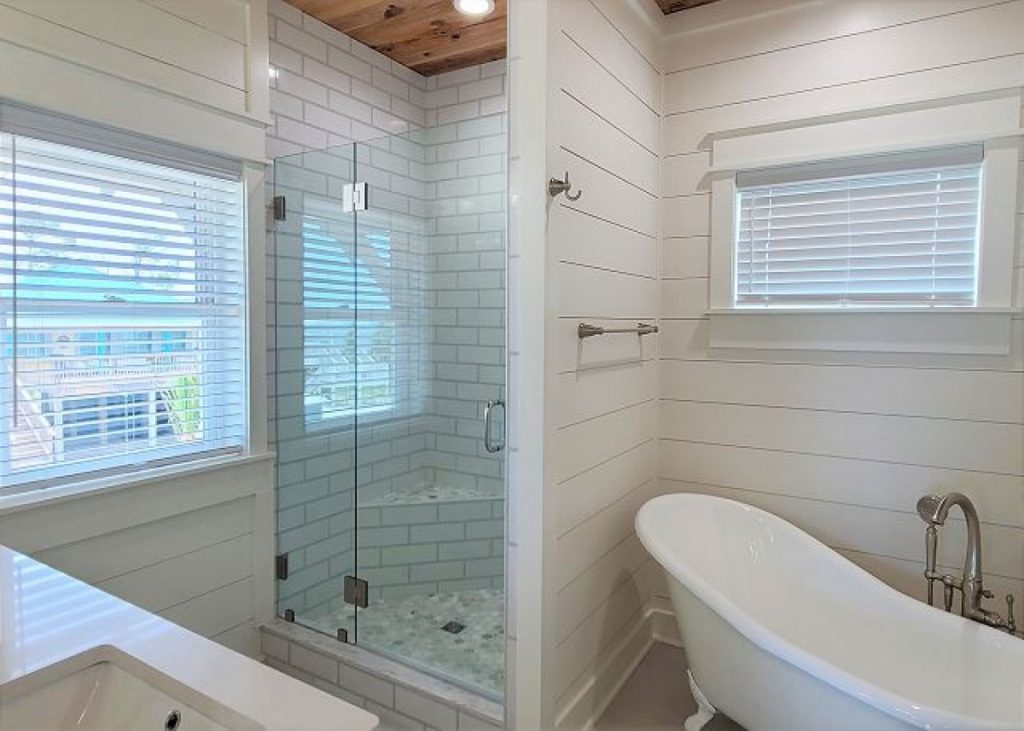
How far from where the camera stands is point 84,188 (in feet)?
6.48

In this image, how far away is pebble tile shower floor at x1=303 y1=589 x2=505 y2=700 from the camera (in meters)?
2.21

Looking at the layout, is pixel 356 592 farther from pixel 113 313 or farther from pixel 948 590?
pixel 948 590

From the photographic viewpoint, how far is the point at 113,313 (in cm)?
207

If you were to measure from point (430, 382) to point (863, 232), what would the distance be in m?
1.93

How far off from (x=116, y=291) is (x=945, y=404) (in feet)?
9.60

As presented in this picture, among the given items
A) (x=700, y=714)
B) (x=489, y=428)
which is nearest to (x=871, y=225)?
(x=489, y=428)

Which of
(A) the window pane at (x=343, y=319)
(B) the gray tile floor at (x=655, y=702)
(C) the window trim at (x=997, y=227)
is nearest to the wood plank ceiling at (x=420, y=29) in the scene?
(A) the window pane at (x=343, y=319)

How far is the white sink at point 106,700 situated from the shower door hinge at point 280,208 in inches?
77.0

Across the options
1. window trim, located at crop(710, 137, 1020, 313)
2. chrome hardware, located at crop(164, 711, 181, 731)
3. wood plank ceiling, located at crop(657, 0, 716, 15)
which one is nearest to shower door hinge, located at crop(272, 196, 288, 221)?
wood plank ceiling, located at crop(657, 0, 716, 15)

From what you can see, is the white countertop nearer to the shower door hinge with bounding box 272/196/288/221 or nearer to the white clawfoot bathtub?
the white clawfoot bathtub

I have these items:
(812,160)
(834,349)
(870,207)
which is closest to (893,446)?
(834,349)

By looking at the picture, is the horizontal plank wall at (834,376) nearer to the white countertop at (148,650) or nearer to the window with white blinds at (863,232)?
the window with white blinds at (863,232)

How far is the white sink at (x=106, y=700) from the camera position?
948 mm

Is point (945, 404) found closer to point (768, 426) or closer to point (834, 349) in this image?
point (834, 349)
